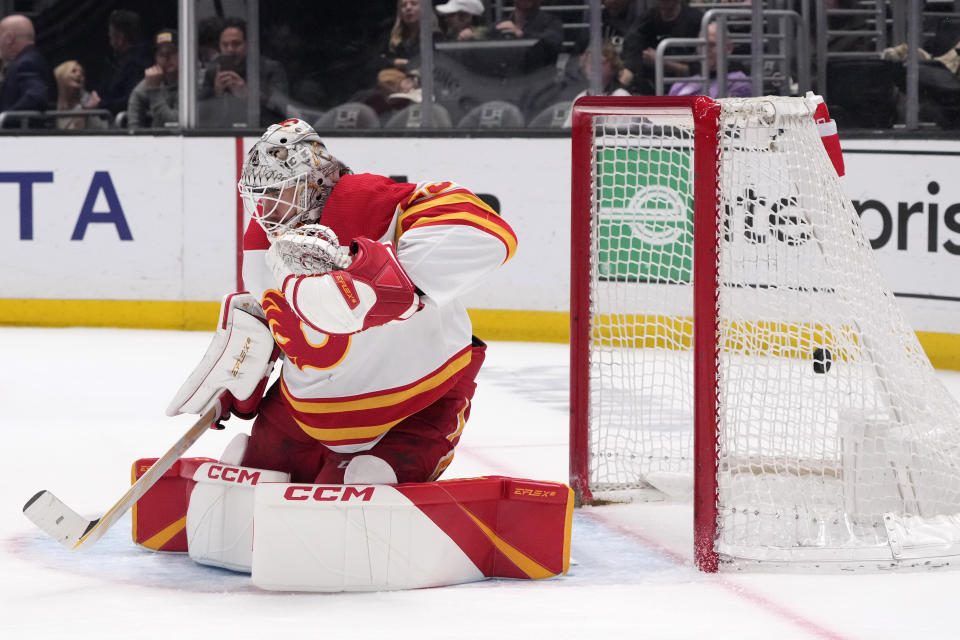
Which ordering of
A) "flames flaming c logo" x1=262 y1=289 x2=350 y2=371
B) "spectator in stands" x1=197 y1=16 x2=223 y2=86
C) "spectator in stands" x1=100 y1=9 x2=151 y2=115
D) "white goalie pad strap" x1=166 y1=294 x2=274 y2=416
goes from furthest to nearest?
"spectator in stands" x1=100 y1=9 x2=151 y2=115, "spectator in stands" x1=197 y1=16 x2=223 y2=86, "white goalie pad strap" x1=166 y1=294 x2=274 y2=416, "flames flaming c logo" x1=262 y1=289 x2=350 y2=371

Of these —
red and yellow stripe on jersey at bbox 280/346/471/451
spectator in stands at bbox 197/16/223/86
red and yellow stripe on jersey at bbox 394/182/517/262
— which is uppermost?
spectator in stands at bbox 197/16/223/86

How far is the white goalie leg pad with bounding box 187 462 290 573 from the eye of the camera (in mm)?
2539

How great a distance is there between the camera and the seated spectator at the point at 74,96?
259 inches

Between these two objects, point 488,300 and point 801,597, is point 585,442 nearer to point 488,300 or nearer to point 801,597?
point 801,597

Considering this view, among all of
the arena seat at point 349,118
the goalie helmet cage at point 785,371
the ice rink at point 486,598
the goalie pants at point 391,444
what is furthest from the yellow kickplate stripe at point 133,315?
the goalie pants at point 391,444

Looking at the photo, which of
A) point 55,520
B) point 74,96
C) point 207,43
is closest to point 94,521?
point 55,520

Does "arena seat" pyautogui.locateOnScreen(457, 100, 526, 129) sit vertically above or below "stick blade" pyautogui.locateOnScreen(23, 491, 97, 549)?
above

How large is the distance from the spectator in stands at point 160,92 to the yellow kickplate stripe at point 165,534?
3.89m

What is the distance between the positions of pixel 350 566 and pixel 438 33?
13.5 ft

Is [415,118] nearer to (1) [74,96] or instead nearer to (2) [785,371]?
(1) [74,96]

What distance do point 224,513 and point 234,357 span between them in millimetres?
273

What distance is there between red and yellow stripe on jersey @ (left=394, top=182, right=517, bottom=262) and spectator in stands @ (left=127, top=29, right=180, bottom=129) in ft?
13.6

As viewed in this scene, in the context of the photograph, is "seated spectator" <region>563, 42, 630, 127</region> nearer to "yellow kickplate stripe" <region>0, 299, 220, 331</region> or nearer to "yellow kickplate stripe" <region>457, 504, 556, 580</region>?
"yellow kickplate stripe" <region>0, 299, 220, 331</region>

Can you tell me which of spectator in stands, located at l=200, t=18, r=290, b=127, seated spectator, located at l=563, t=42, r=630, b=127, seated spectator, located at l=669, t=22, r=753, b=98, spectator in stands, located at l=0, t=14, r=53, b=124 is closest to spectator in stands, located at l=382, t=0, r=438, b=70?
spectator in stands, located at l=200, t=18, r=290, b=127
